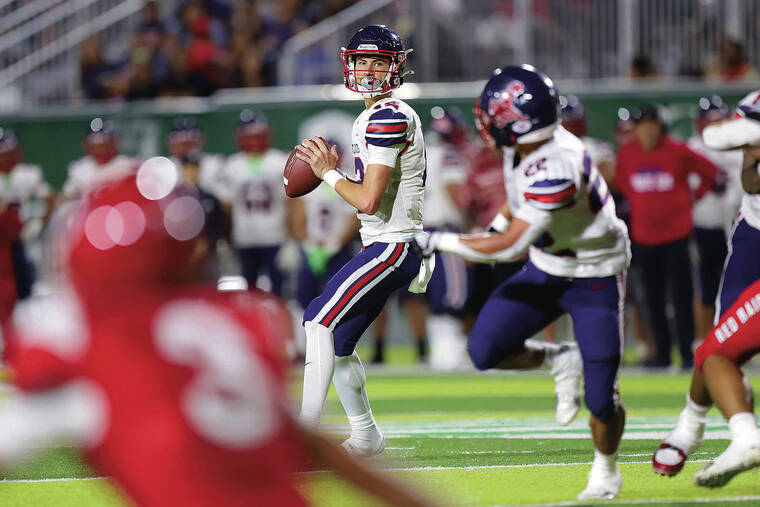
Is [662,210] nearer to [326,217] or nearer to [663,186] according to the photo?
[663,186]

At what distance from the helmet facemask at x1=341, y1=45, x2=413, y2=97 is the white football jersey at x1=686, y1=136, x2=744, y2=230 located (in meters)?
5.38

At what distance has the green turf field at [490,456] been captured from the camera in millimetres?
4676

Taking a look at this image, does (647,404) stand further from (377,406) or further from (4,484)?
(4,484)

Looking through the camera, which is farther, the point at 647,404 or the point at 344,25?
the point at 344,25

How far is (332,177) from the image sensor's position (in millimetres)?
5254

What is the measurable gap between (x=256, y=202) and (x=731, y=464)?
718 centimetres

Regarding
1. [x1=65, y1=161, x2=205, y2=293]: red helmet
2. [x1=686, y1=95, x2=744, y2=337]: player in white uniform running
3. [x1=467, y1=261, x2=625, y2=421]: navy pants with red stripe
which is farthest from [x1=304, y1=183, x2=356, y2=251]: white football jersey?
[x1=65, y1=161, x2=205, y2=293]: red helmet

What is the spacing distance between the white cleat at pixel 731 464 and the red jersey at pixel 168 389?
2.47 m

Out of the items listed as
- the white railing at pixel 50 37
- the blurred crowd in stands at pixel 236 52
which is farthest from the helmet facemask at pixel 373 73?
the white railing at pixel 50 37

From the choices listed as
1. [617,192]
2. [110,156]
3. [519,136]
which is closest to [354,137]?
[519,136]

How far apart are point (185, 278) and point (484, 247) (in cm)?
235

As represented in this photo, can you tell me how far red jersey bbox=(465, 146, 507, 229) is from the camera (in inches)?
417

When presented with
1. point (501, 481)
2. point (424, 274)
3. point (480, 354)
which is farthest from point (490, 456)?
point (424, 274)

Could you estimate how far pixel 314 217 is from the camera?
10727 mm
